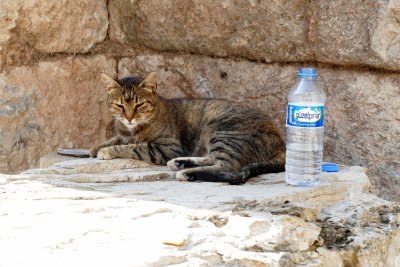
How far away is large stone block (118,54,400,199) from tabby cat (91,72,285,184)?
0.53ft

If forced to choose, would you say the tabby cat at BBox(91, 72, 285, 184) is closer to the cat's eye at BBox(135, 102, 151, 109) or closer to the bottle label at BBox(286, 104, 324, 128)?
the cat's eye at BBox(135, 102, 151, 109)

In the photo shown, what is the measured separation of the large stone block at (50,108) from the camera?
3.96 meters

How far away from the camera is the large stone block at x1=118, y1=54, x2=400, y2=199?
3.43 m

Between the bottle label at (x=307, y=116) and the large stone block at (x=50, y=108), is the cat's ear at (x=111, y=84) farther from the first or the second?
the bottle label at (x=307, y=116)

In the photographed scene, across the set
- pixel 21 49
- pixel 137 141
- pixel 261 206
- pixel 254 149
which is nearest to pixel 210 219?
pixel 261 206

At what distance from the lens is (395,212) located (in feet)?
9.53

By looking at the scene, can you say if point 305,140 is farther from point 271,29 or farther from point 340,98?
point 271,29

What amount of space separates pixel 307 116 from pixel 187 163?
33.3 inches

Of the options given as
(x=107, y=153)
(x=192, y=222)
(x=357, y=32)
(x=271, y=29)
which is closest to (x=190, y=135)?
(x=107, y=153)

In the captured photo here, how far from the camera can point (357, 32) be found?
343 cm

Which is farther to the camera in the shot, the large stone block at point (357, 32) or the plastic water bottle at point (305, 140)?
the large stone block at point (357, 32)

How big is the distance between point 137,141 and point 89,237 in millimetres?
1847

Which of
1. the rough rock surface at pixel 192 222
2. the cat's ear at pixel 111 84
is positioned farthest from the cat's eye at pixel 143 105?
the rough rock surface at pixel 192 222

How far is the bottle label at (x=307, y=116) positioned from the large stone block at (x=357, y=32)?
561 mm
